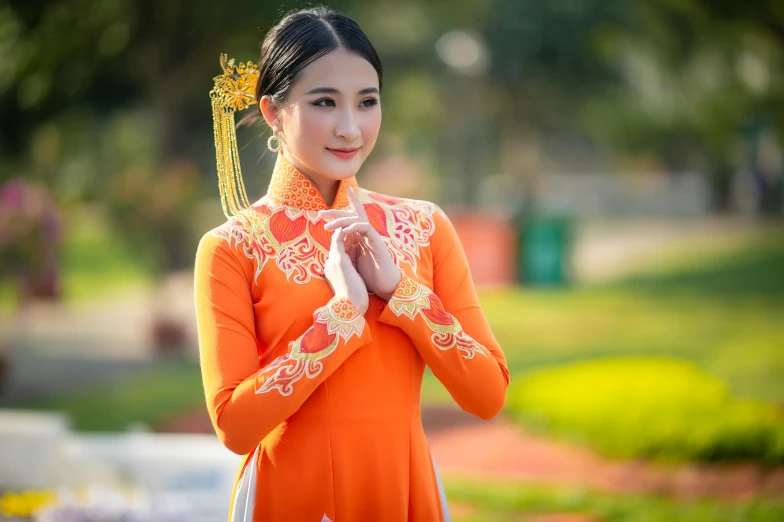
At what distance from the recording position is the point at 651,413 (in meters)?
5.40

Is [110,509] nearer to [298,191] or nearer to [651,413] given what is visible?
[298,191]

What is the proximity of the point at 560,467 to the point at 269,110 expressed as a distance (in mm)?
3907

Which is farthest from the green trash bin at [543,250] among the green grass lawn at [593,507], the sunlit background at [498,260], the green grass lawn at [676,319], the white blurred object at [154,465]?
the white blurred object at [154,465]

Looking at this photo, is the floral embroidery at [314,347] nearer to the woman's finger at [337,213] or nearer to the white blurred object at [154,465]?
the woman's finger at [337,213]

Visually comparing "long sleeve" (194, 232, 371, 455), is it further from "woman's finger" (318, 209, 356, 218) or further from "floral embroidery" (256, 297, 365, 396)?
"woman's finger" (318, 209, 356, 218)

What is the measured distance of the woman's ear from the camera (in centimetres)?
174

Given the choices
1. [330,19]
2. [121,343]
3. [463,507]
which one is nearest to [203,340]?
[330,19]

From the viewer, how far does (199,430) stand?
6.47 metres

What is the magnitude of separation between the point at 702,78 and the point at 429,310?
47.9ft

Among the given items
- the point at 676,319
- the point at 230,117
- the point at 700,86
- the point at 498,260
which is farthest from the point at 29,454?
the point at 700,86

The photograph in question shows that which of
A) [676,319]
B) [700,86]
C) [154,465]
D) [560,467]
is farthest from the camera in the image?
[700,86]

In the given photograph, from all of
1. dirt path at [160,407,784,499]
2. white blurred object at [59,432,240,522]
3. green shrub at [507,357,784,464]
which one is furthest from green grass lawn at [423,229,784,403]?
white blurred object at [59,432,240,522]

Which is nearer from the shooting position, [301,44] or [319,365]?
[319,365]

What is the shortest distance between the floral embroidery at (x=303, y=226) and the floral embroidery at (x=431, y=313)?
0.10 m
